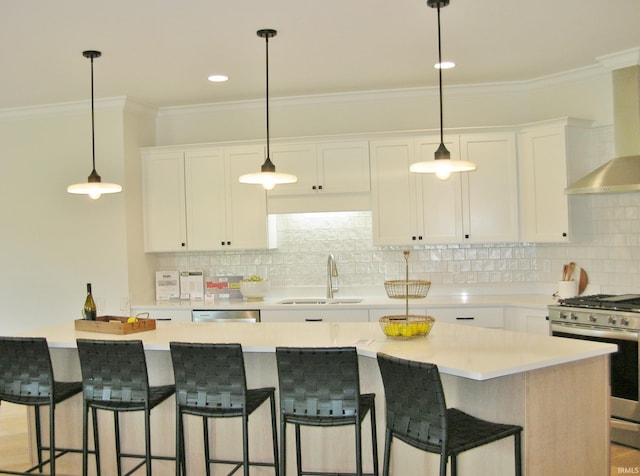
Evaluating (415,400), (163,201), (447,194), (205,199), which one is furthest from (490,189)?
(415,400)

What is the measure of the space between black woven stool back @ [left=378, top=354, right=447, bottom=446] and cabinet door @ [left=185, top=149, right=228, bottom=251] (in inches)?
145

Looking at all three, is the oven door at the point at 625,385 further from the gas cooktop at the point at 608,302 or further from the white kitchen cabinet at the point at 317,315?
the white kitchen cabinet at the point at 317,315

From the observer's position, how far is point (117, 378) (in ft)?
12.2

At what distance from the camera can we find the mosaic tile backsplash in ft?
18.8

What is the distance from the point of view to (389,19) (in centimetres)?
427

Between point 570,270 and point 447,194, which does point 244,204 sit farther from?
point 570,270

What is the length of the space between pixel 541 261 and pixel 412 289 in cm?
268

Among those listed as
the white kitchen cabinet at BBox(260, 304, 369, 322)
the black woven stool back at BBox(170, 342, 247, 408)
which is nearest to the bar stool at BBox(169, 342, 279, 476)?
the black woven stool back at BBox(170, 342, 247, 408)

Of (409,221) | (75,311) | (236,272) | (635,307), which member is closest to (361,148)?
(409,221)

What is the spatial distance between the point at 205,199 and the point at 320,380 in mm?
3555

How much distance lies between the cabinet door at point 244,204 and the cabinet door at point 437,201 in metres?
A: 1.48

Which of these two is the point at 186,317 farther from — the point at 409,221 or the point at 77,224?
the point at 409,221

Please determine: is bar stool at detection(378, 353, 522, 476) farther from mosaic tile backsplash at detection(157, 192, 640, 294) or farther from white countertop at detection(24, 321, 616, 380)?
mosaic tile backsplash at detection(157, 192, 640, 294)

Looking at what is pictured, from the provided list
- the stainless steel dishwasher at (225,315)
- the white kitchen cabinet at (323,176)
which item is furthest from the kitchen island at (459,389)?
the white kitchen cabinet at (323,176)
